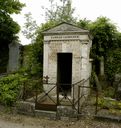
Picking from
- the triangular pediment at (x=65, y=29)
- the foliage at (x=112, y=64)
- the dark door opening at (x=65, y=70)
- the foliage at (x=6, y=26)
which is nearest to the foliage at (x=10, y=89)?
the dark door opening at (x=65, y=70)

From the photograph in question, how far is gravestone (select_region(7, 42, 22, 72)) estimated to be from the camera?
18.2 metres

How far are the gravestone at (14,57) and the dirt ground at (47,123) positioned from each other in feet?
29.7

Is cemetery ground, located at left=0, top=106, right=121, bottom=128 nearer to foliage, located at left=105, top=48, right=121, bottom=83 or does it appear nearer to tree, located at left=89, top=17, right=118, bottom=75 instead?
foliage, located at left=105, top=48, right=121, bottom=83

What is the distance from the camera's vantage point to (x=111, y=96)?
12.0 meters

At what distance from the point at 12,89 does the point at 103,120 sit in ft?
17.2

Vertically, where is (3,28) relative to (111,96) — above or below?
above

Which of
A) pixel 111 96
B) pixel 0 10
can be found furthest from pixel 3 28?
pixel 111 96

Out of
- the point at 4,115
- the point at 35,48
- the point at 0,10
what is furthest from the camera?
the point at 0,10

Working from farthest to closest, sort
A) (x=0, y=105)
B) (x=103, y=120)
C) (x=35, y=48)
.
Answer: (x=35, y=48), (x=0, y=105), (x=103, y=120)

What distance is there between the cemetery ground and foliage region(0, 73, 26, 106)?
4.12 ft

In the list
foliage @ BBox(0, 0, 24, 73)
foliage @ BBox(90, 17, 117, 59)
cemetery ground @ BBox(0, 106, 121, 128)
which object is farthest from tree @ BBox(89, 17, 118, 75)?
foliage @ BBox(0, 0, 24, 73)

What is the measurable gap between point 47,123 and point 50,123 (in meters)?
0.12

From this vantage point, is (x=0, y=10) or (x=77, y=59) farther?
(x=0, y=10)

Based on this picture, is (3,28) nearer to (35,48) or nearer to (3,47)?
(3,47)
